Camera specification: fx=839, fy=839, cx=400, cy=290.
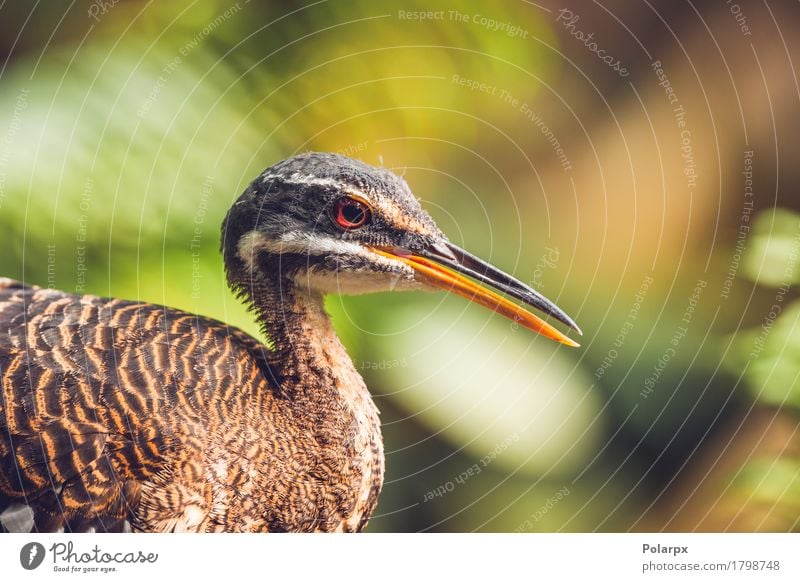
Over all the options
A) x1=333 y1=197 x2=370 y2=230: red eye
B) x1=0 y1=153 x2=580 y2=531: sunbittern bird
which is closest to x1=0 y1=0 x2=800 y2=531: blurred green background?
x1=0 y1=153 x2=580 y2=531: sunbittern bird

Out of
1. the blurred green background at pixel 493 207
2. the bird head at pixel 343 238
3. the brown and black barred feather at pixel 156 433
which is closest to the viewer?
the brown and black barred feather at pixel 156 433

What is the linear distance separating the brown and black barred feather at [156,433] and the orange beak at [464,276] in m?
0.43

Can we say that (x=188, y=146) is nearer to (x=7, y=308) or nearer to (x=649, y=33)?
(x=7, y=308)

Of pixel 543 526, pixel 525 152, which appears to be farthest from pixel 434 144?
pixel 543 526

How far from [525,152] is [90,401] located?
190 cm

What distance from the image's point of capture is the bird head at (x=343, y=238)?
2.19m

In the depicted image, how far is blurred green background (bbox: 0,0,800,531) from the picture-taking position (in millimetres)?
3010

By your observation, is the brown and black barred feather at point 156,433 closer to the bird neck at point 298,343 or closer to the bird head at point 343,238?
the bird neck at point 298,343

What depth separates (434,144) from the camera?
3.16m

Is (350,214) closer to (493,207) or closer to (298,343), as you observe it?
(298,343)

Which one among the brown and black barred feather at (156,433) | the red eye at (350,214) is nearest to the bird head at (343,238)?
the red eye at (350,214)

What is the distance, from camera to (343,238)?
2.22 metres

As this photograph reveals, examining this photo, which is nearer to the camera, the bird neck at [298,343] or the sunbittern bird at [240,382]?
the sunbittern bird at [240,382]

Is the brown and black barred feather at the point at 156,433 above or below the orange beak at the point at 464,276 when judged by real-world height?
below
